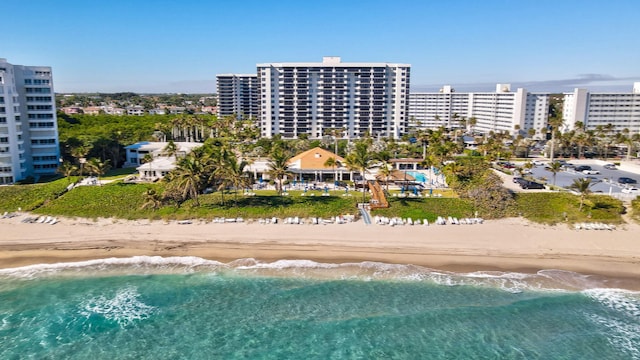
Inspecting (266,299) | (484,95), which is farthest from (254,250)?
(484,95)

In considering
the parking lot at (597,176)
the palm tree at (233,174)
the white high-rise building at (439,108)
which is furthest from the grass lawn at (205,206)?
the white high-rise building at (439,108)

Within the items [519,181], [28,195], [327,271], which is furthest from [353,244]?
[28,195]

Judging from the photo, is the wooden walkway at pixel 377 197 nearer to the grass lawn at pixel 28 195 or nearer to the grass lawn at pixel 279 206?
the grass lawn at pixel 279 206

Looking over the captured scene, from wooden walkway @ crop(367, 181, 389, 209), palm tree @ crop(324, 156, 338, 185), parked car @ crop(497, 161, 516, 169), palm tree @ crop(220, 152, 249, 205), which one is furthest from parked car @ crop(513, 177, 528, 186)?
palm tree @ crop(220, 152, 249, 205)

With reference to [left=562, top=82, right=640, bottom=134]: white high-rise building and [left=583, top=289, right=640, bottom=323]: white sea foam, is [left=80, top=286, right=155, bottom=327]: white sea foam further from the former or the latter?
[left=562, top=82, right=640, bottom=134]: white high-rise building

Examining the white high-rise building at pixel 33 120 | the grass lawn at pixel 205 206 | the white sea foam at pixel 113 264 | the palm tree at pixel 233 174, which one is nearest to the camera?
the white sea foam at pixel 113 264

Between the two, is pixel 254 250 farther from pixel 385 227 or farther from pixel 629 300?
pixel 629 300
